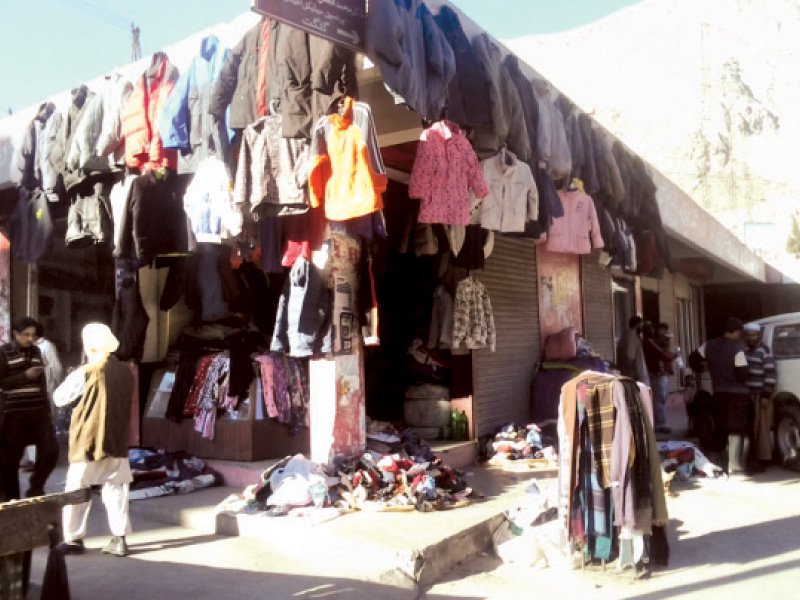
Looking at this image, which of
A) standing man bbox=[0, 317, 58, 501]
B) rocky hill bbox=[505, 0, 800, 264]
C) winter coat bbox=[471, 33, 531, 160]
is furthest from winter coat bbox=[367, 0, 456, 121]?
rocky hill bbox=[505, 0, 800, 264]

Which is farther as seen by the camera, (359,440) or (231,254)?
(231,254)

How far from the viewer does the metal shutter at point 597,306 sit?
538 inches

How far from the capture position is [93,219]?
26.2 ft

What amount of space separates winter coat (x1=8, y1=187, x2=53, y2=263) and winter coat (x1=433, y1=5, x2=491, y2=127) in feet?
15.9

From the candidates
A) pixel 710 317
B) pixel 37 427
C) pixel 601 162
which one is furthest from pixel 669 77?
pixel 37 427

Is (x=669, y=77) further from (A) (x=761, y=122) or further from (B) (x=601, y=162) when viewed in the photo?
(B) (x=601, y=162)

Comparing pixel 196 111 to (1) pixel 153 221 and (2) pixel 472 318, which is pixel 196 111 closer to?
(1) pixel 153 221

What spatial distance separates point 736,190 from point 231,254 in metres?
83.6

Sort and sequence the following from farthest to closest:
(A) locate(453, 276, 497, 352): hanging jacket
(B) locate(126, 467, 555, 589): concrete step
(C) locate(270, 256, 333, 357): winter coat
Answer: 1. (A) locate(453, 276, 497, 352): hanging jacket
2. (C) locate(270, 256, 333, 357): winter coat
3. (B) locate(126, 467, 555, 589): concrete step

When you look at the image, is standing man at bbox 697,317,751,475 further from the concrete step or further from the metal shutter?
the metal shutter

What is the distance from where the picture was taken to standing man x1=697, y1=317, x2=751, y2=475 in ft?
28.8

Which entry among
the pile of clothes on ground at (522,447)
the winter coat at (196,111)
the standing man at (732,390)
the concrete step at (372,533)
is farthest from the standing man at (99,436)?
the standing man at (732,390)

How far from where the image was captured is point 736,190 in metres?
81.9

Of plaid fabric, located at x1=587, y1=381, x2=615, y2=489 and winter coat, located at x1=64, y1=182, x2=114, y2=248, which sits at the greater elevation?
winter coat, located at x1=64, y1=182, x2=114, y2=248
